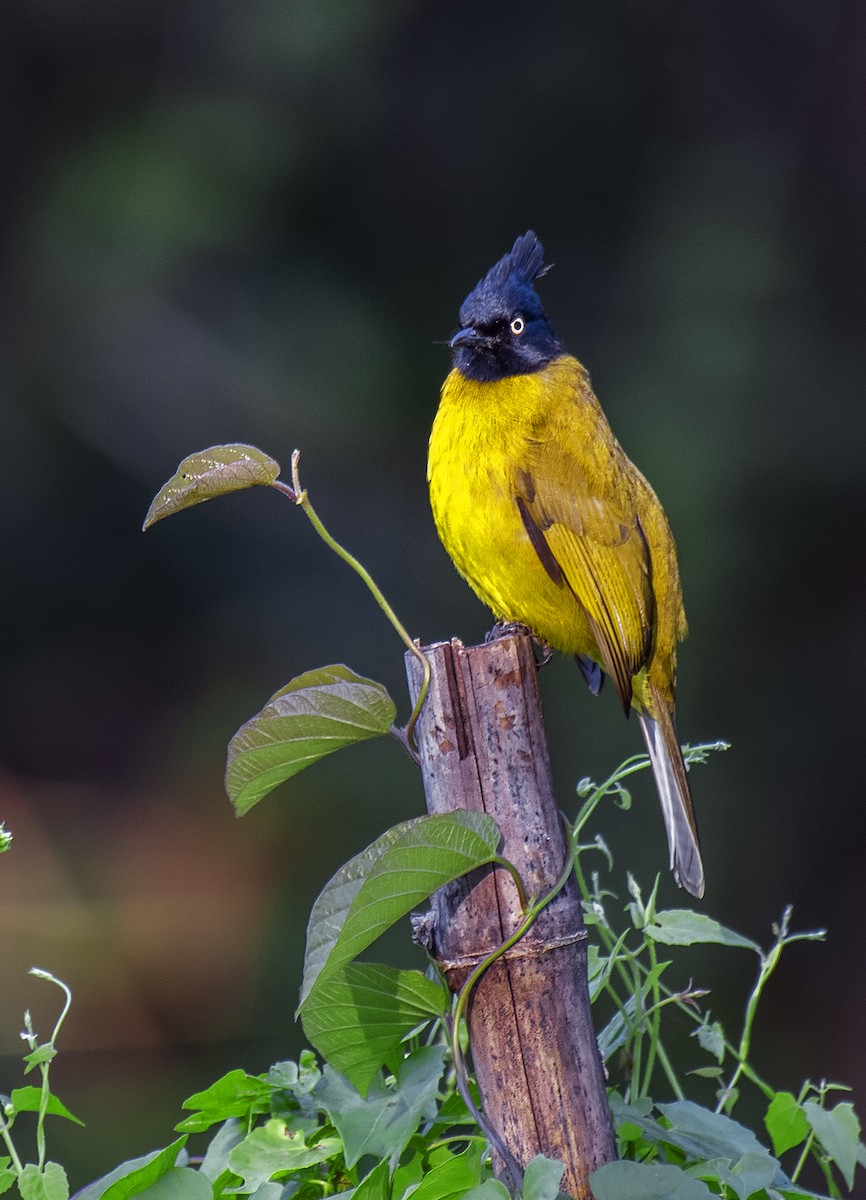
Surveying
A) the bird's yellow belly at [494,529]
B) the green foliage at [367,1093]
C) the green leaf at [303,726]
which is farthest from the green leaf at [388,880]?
the bird's yellow belly at [494,529]

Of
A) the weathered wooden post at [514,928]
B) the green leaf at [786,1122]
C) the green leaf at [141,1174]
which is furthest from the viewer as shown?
the green leaf at [786,1122]

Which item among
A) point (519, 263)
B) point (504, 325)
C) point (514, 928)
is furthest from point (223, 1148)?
point (519, 263)

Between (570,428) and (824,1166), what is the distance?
1.62 m

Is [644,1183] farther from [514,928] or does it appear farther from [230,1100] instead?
[230,1100]

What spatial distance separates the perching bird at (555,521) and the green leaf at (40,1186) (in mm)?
1454

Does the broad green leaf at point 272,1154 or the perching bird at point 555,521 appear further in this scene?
the perching bird at point 555,521

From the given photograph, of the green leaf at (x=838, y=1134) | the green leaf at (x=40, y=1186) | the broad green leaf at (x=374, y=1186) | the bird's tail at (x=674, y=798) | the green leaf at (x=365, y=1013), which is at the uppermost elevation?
the green leaf at (x=365, y=1013)

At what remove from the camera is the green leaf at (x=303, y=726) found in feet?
4.90

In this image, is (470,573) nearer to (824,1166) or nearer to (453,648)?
(453,648)

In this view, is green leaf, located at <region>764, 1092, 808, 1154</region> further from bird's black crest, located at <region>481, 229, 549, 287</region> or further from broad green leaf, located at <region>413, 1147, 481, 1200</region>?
bird's black crest, located at <region>481, 229, 549, 287</region>

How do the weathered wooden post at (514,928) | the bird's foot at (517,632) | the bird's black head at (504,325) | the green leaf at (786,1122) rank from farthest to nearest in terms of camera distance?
the bird's black head at (504,325) → the bird's foot at (517,632) → the green leaf at (786,1122) → the weathered wooden post at (514,928)

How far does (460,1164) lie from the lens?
1361 mm

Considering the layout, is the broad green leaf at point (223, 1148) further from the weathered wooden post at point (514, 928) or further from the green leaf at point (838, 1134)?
the green leaf at point (838, 1134)

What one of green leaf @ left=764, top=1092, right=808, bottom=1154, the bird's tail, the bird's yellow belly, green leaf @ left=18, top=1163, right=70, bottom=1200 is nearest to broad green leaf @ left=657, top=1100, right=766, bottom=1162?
green leaf @ left=764, top=1092, right=808, bottom=1154
